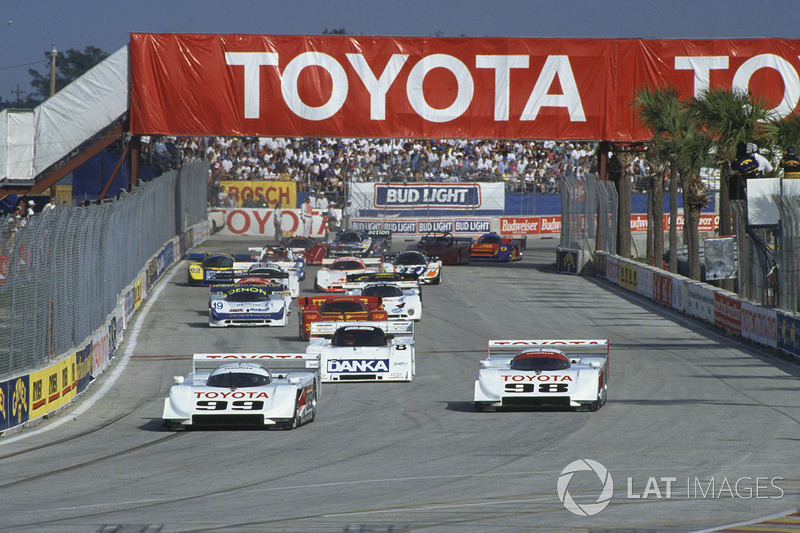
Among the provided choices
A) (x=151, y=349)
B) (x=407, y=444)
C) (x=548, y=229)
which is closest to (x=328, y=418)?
(x=407, y=444)

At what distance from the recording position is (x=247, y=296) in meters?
30.0

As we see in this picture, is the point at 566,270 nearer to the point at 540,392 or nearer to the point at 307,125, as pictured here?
the point at 307,125

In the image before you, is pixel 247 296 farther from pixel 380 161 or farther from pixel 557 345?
pixel 380 161

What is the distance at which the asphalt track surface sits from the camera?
1075 cm

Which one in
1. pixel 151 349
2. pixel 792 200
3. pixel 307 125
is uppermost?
pixel 307 125

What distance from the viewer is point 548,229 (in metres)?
60.8

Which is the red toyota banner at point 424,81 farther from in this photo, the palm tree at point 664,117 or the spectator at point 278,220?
the spectator at point 278,220

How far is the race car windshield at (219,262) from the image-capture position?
1510 inches

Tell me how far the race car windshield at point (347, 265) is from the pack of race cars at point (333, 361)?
0.23 m

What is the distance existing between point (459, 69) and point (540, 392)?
83.5 ft

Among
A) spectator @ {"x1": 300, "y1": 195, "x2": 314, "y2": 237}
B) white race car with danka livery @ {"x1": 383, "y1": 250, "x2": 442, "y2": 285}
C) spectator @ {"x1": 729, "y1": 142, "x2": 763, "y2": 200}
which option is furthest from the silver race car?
spectator @ {"x1": 300, "y1": 195, "x2": 314, "y2": 237}

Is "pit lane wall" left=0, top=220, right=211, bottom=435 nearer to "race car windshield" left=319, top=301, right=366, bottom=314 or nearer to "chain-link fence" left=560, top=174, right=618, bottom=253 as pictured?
"race car windshield" left=319, top=301, right=366, bottom=314

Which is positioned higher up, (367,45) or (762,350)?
(367,45)

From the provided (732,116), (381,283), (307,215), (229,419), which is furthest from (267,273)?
(307,215)
